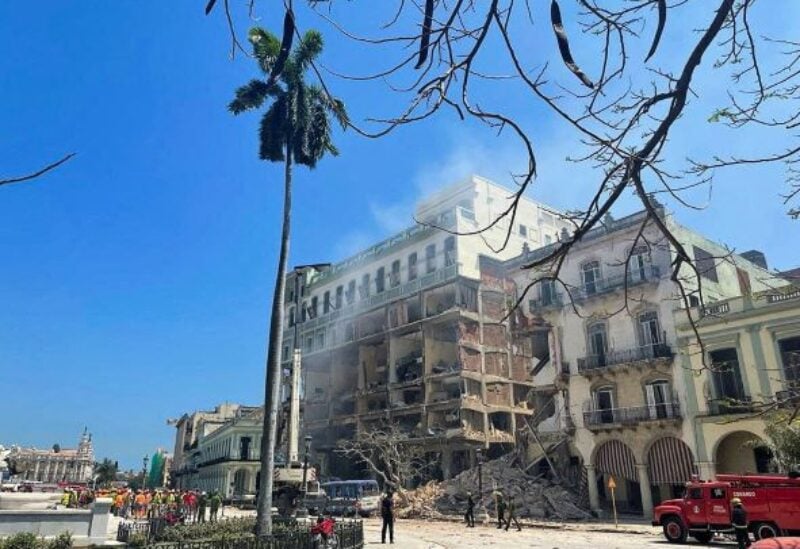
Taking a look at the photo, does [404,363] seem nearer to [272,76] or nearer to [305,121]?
[305,121]

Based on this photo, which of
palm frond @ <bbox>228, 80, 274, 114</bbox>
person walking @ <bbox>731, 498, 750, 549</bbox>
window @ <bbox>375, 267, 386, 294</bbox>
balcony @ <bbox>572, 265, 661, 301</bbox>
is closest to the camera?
person walking @ <bbox>731, 498, 750, 549</bbox>

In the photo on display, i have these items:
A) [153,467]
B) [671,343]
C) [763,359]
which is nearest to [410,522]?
[671,343]

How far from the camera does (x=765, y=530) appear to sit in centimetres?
1831

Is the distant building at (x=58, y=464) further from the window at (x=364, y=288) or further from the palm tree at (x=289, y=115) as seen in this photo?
the palm tree at (x=289, y=115)

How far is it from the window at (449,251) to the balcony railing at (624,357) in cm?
1602

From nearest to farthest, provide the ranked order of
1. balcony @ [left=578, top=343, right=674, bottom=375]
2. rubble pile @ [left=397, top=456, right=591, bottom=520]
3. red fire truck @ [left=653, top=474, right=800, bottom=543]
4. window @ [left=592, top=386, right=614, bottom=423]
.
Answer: red fire truck @ [left=653, top=474, right=800, bottom=543] → balcony @ [left=578, top=343, right=674, bottom=375] → rubble pile @ [left=397, top=456, right=591, bottom=520] → window @ [left=592, top=386, right=614, bottom=423]

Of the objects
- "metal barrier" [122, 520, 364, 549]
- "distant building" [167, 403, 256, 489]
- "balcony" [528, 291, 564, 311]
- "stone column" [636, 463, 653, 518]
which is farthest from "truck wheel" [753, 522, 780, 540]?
"distant building" [167, 403, 256, 489]

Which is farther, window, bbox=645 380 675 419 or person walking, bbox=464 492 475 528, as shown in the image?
window, bbox=645 380 675 419

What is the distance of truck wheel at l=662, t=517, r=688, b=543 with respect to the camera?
66.7 ft

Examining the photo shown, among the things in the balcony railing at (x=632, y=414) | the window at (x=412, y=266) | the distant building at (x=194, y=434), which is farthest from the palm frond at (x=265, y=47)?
the distant building at (x=194, y=434)

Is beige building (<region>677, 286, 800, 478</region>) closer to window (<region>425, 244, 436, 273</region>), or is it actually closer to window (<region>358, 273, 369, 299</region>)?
window (<region>425, 244, 436, 273</region>)

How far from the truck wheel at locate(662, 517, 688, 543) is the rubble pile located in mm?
9577

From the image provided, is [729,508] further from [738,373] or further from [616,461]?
[616,461]

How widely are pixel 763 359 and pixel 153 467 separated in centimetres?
9777
